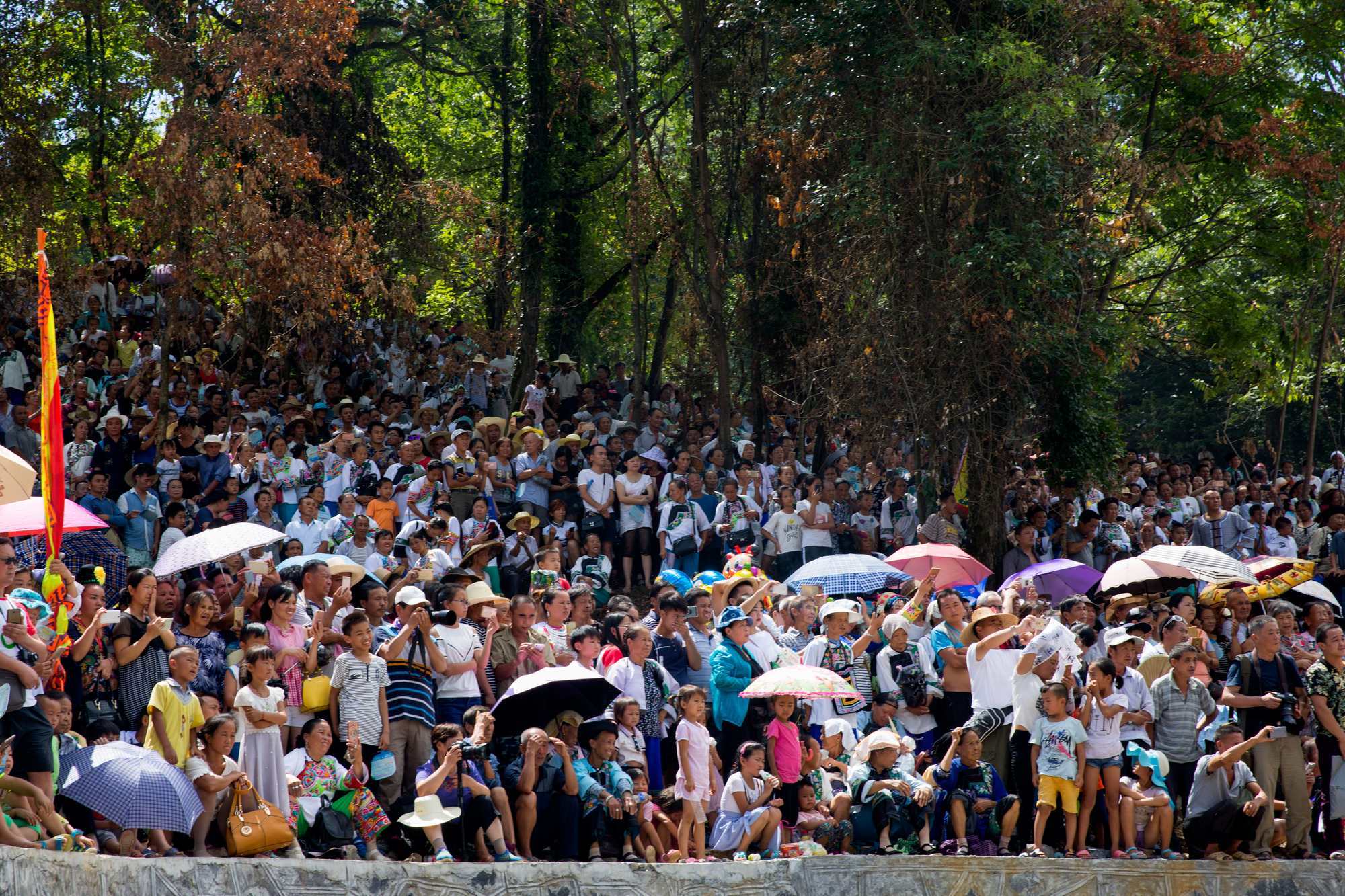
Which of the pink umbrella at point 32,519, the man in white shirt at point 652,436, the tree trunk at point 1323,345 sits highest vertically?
the tree trunk at point 1323,345

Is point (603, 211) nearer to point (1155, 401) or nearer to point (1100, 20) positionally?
point (1100, 20)

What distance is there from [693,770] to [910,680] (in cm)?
207

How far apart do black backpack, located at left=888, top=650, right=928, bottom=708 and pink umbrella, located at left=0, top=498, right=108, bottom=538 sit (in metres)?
5.77

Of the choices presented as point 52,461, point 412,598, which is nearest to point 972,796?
point 412,598

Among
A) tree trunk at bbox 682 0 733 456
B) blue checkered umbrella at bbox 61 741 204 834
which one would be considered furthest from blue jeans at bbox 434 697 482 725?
tree trunk at bbox 682 0 733 456

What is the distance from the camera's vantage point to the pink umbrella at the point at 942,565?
1309cm

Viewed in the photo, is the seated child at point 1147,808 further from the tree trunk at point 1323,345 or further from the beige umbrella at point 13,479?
the tree trunk at point 1323,345

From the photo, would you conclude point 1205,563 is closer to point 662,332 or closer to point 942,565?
point 942,565

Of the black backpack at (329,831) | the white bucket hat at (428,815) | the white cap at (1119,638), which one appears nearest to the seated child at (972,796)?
the white cap at (1119,638)

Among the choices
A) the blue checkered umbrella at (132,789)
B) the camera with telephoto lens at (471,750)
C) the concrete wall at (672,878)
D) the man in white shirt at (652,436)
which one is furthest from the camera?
the man in white shirt at (652,436)

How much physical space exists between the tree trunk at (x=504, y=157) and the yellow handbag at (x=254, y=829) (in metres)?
14.1

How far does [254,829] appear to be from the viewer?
8.50m

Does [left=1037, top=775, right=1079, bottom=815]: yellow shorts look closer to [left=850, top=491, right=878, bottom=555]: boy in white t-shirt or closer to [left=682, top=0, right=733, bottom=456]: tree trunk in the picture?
[left=850, top=491, right=878, bottom=555]: boy in white t-shirt

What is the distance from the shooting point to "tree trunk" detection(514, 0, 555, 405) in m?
22.4
